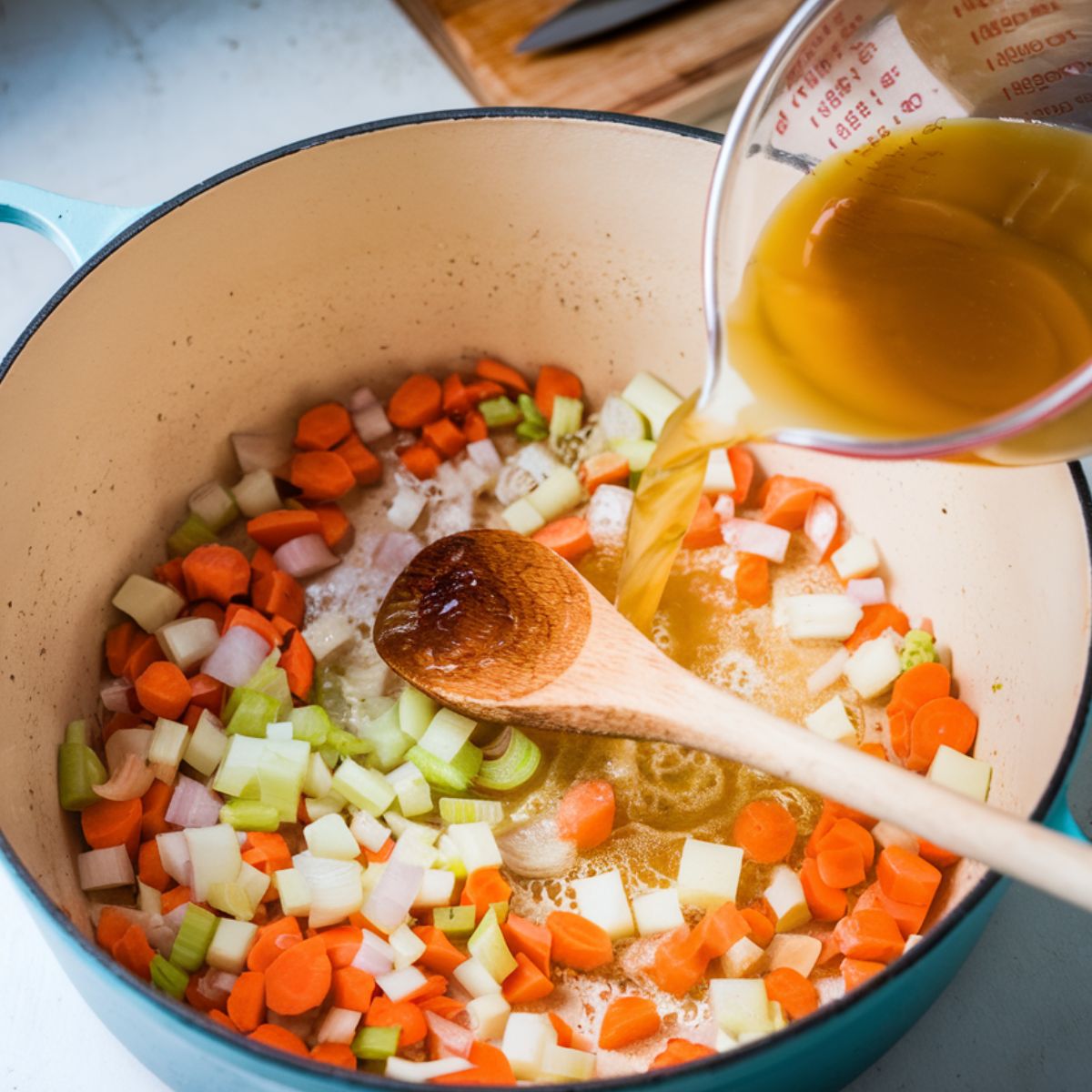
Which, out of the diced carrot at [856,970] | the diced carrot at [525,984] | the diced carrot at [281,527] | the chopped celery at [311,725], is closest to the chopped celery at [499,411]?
the diced carrot at [281,527]

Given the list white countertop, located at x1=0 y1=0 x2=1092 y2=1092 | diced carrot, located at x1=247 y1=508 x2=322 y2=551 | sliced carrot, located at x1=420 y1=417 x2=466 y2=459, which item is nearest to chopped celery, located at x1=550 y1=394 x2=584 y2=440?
sliced carrot, located at x1=420 y1=417 x2=466 y2=459

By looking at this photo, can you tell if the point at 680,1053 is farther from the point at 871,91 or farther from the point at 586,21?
the point at 586,21

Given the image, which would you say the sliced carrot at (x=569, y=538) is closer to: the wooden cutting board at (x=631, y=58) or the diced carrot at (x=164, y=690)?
the diced carrot at (x=164, y=690)

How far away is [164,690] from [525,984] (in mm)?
570

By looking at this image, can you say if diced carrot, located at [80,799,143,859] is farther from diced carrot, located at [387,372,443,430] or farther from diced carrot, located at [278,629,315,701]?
diced carrot, located at [387,372,443,430]

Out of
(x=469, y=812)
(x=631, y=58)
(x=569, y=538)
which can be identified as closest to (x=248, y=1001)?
(x=469, y=812)

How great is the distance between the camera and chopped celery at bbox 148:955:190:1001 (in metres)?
1.29

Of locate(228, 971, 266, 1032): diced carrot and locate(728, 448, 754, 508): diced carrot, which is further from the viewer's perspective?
locate(728, 448, 754, 508): diced carrot

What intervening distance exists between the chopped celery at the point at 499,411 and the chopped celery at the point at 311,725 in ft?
1.69

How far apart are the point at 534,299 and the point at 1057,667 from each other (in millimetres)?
875

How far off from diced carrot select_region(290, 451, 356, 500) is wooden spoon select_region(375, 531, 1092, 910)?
0.82 ft

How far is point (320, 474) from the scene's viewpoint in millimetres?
1716

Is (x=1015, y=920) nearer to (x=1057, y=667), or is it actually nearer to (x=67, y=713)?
(x=1057, y=667)

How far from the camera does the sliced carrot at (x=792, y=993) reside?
130 centimetres
